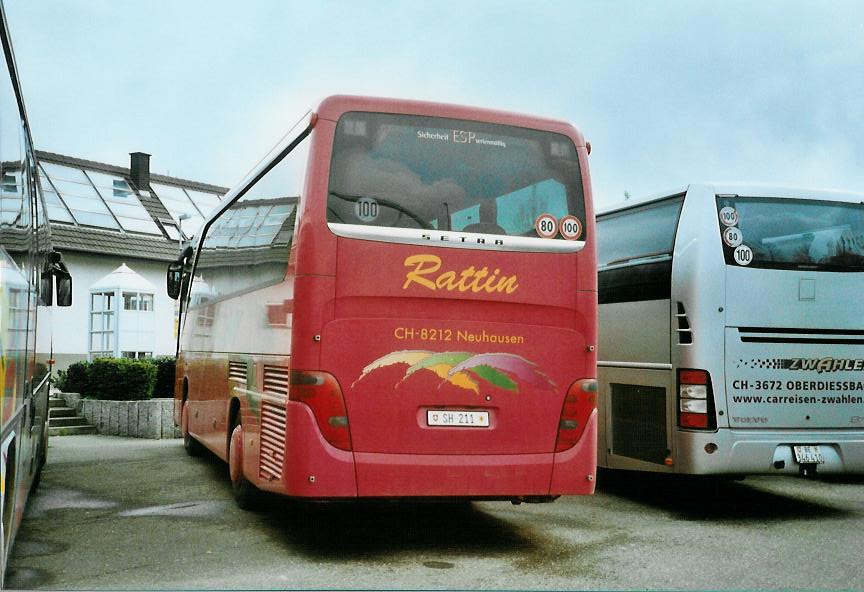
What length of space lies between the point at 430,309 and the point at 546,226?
1093 millimetres

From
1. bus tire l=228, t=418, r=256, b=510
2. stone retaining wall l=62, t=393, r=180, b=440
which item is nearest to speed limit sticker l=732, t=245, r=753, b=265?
bus tire l=228, t=418, r=256, b=510

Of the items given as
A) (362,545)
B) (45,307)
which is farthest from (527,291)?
(45,307)

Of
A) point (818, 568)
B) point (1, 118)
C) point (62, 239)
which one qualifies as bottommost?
point (818, 568)

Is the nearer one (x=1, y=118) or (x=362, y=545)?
(x=1, y=118)

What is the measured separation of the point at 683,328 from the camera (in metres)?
8.41

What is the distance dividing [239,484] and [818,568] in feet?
15.6

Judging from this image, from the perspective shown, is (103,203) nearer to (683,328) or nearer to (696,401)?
(683,328)

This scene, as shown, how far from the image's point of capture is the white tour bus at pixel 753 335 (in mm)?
8305

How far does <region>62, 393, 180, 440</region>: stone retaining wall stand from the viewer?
16.3m

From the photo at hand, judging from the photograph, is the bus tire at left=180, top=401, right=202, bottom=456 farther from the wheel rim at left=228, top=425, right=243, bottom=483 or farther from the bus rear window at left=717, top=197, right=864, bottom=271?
the bus rear window at left=717, top=197, right=864, bottom=271

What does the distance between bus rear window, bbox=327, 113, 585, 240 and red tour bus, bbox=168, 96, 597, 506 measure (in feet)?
0.03

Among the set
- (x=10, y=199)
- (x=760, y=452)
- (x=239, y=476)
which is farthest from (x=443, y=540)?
(x=10, y=199)

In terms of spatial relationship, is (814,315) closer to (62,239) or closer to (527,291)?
(527,291)

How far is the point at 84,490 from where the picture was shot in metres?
9.94
